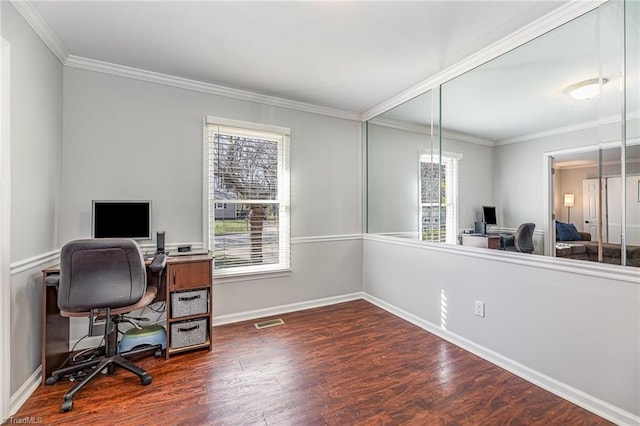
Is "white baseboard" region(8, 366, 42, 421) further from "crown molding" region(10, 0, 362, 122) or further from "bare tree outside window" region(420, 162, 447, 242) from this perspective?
"bare tree outside window" region(420, 162, 447, 242)

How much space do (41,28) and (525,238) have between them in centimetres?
384

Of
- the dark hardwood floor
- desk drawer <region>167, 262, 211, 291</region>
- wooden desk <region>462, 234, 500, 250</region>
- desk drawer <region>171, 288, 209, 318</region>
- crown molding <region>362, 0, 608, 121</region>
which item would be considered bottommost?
the dark hardwood floor

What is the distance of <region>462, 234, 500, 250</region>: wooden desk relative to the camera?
7.86 feet

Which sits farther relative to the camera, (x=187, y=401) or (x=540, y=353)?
(x=540, y=353)

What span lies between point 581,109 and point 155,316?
3804 millimetres

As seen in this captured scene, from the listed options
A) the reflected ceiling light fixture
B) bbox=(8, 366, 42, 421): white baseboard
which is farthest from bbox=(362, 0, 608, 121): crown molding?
bbox=(8, 366, 42, 421): white baseboard

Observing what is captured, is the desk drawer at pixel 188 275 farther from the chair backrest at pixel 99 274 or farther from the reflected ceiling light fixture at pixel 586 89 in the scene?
the reflected ceiling light fixture at pixel 586 89

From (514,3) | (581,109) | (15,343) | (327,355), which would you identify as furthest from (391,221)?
(15,343)

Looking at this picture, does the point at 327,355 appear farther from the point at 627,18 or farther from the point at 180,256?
the point at 627,18

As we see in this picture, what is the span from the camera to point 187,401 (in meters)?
1.88

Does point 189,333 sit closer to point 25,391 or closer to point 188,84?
point 25,391

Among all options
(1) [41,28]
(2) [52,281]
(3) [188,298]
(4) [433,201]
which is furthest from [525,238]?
(1) [41,28]

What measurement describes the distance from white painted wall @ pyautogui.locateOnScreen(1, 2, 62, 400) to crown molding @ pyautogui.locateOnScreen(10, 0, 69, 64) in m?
0.04

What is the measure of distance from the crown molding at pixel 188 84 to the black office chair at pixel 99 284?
67.2 inches
